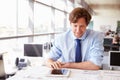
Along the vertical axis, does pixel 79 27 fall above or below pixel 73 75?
above

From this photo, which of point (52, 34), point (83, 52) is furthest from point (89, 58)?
point (52, 34)

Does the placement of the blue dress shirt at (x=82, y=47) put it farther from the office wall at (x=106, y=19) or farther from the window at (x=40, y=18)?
the office wall at (x=106, y=19)

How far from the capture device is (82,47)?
7.18 feet

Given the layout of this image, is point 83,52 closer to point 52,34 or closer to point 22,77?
point 22,77

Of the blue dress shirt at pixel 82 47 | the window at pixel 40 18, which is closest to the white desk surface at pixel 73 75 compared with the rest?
the blue dress shirt at pixel 82 47

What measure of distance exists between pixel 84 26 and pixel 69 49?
0.93 ft

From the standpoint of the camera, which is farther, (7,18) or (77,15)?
(7,18)

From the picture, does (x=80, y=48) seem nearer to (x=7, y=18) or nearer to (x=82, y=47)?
(x=82, y=47)

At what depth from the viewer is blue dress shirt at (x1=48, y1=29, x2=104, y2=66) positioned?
218 cm

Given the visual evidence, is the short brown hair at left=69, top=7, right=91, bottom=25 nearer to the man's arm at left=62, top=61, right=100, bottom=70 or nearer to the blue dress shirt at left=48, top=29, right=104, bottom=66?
the blue dress shirt at left=48, top=29, right=104, bottom=66

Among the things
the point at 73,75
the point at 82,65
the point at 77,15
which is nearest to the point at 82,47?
the point at 82,65

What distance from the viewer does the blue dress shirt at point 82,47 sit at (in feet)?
7.14

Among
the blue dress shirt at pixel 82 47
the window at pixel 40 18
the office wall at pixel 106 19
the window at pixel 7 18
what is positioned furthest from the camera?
the office wall at pixel 106 19

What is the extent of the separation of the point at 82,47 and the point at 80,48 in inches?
1.0
